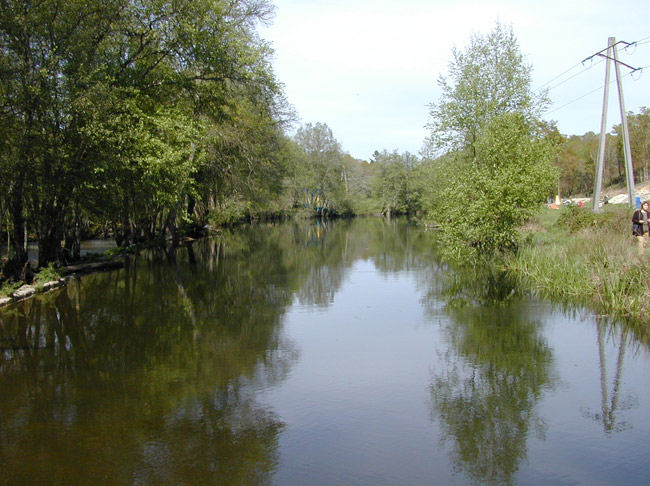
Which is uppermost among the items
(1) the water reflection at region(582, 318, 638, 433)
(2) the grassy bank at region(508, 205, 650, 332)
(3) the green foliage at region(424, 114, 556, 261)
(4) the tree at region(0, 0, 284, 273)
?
(4) the tree at region(0, 0, 284, 273)

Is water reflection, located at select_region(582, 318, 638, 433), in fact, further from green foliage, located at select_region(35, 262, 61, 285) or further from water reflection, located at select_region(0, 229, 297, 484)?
green foliage, located at select_region(35, 262, 61, 285)

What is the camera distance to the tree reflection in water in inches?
225

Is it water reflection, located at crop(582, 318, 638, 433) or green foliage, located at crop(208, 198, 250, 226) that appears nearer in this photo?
water reflection, located at crop(582, 318, 638, 433)

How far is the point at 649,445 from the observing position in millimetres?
5887

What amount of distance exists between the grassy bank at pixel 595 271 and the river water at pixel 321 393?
84cm

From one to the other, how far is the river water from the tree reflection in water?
0.10ft

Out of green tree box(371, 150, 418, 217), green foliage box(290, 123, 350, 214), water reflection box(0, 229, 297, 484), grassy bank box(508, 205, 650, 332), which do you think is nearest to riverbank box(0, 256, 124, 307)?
water reflection box(0, 229, 297, 484)

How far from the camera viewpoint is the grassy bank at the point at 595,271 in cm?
1172

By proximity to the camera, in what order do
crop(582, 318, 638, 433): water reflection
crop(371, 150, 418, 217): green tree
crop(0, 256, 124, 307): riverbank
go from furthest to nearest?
crop(371, 150, 418, 217): green tree < crop(0, 256, 124, 307): riverbank < crop(582, 318, 638, 433): water reflection

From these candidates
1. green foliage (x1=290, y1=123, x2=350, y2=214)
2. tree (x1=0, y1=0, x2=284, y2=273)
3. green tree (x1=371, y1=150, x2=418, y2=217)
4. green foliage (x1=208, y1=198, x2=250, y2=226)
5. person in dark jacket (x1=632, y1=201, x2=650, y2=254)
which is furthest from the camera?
green tree (x1=371, y1=150, x2=418, y2=217)

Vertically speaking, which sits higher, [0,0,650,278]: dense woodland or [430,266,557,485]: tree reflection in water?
[0,0,650,278]: dense woodland

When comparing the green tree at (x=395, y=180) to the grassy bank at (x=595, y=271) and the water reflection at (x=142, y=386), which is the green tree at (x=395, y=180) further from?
the water reflection at (x=142, y=386)

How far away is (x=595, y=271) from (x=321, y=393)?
9.10 meters

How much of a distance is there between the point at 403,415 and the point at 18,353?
23.4 feet
